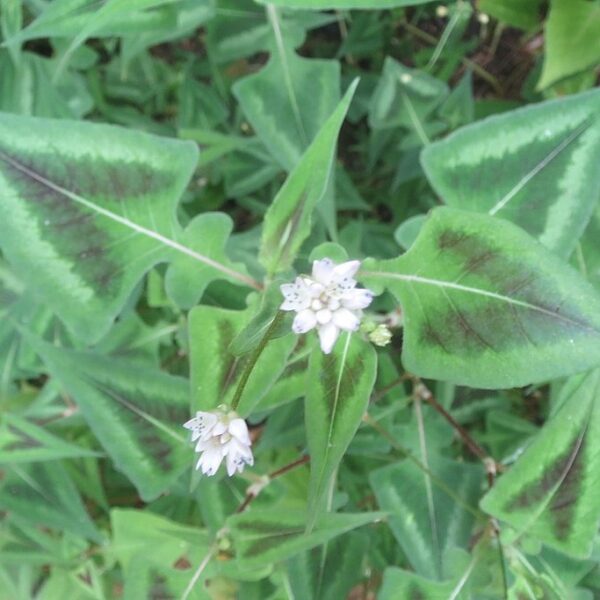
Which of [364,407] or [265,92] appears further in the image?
[265,92]

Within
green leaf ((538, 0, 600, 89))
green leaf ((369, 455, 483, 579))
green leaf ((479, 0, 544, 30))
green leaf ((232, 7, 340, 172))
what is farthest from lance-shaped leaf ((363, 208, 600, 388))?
green leaf ((479, 0, 544, 30))

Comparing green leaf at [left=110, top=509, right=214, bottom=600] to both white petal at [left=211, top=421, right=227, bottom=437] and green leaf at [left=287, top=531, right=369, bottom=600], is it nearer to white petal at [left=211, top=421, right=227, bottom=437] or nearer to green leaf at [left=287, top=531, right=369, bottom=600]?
green leaf at [left=287, top=531, right=369, bottom=600]

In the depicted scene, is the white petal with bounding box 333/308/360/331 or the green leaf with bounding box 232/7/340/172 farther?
the green leaf with bounding box 232/7/340/172

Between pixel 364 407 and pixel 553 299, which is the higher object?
pixel 553 299

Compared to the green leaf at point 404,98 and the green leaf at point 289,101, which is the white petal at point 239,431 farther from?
the green leaf at point 404,98

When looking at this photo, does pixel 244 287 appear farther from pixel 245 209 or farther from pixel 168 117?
pixel 168 117

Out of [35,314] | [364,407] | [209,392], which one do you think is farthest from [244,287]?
[35,314]
